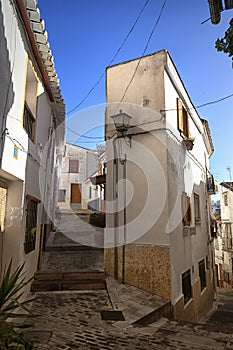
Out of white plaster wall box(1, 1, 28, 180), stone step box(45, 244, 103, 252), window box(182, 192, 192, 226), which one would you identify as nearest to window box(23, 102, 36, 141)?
white plaster wall box(1, 1, 28, 180)

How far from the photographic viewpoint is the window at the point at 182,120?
985 centimetres

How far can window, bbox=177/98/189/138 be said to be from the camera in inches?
388

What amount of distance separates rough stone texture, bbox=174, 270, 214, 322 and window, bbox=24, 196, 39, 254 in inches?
173

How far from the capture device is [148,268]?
306 inches

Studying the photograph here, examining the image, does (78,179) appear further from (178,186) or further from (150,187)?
(150,187)

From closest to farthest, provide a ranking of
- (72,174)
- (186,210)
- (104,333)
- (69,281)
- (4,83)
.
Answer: (104,333) < (4,83) < (69,281) < (186,210) < (72,174)

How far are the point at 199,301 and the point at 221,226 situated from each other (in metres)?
18.4

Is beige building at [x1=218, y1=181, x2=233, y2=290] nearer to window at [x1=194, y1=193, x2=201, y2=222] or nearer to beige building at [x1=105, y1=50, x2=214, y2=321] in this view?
window at [x1=194, y1=193, x2=201, y2=222]

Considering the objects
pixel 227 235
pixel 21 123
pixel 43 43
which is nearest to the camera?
pixel 21 123

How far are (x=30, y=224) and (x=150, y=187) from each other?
147 inches

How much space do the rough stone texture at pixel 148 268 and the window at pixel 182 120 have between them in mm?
4674

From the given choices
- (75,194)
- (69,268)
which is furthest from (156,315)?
(75,194)

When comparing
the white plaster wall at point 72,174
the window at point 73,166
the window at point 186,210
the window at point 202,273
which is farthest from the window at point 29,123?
the window at point 73,166

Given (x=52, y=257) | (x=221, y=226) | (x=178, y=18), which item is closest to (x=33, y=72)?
(x=178, y=18)
